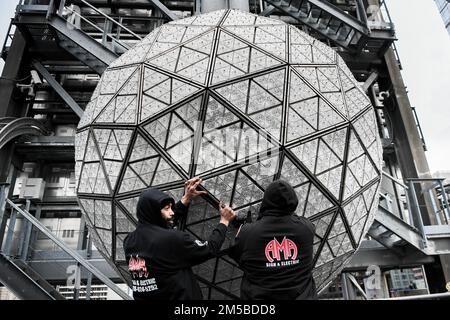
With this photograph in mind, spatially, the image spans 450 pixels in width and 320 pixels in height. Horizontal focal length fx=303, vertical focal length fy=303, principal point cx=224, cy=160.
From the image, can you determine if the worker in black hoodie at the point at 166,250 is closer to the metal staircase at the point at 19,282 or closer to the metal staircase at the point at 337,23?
the metal staircase at the point at 19,282

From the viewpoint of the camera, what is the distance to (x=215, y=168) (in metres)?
1.88

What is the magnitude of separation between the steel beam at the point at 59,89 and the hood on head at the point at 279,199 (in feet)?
24.7

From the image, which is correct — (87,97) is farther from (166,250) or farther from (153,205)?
(166,250)

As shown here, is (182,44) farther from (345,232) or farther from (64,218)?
(64,218)

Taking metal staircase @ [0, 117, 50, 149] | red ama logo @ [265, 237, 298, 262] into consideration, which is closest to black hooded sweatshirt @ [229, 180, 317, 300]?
red ama logo @ [265, 237, 298, 262]

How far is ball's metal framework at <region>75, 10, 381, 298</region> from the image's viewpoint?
1920 mm

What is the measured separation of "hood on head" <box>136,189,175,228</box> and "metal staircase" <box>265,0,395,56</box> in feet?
24.9

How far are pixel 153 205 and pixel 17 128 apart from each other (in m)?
7.14

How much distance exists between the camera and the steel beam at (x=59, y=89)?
7992 millimetres

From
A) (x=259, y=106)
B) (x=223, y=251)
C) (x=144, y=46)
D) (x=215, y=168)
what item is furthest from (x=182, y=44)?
(x=223, y=251)

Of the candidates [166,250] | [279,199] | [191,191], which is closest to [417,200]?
[279,199]

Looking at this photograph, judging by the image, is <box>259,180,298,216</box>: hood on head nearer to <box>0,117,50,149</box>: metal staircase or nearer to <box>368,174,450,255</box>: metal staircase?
<box>368,174,450,255</box>: metal staircase

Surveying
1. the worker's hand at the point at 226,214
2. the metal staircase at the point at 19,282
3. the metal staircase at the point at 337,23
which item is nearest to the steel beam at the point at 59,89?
the metal staircase at the point at 19,282

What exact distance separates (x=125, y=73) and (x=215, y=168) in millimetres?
1111
